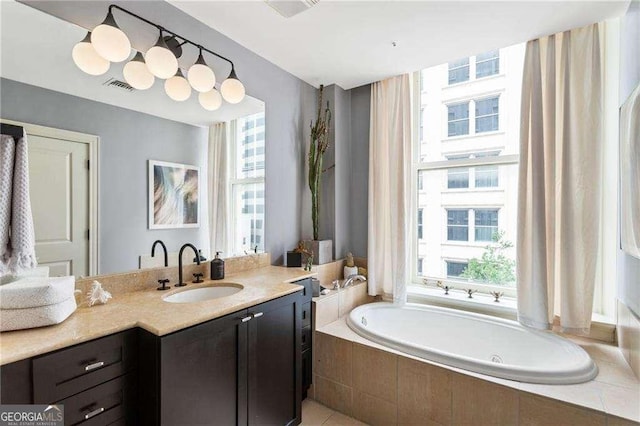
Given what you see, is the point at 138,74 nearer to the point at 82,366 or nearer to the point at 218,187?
the point at 218,187

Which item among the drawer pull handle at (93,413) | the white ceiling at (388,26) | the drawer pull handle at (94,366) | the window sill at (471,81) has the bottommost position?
the drawer pull handle at (93,413)

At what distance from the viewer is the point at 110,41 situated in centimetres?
145

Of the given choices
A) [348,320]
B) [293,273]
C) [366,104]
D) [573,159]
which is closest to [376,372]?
[348,320]

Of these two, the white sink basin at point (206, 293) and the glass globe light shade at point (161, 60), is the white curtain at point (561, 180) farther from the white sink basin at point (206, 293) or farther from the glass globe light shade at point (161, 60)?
the glass globe light shade at point (161, 60)

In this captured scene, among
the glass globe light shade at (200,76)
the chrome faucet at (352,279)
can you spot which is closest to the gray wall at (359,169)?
the chrome faucet at (352,279)

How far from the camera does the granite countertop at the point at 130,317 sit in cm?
98

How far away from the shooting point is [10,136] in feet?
3.98

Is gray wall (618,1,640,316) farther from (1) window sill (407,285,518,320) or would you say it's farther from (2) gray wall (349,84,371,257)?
(2) gray wall (349,84,371,257)

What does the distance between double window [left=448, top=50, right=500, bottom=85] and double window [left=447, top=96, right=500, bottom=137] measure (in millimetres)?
221

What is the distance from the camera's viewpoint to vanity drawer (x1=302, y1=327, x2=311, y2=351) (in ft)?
6.81

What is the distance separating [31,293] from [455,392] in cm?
204

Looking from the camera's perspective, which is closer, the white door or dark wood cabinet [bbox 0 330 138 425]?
dark wood cabinet [bbox 0 330 138 425]

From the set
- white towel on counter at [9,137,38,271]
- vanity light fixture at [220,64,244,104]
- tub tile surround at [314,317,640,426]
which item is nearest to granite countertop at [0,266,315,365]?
white towel on counter at [9,137,38,271]

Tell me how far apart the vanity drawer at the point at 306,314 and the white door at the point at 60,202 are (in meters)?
1.26
